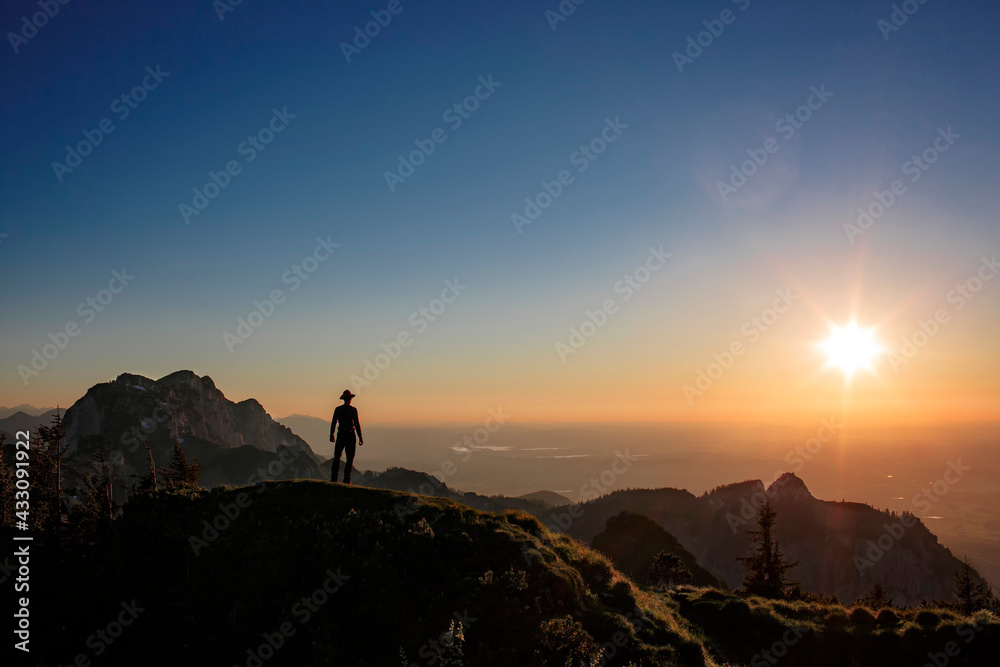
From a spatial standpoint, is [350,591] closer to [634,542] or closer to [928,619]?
[928,619]

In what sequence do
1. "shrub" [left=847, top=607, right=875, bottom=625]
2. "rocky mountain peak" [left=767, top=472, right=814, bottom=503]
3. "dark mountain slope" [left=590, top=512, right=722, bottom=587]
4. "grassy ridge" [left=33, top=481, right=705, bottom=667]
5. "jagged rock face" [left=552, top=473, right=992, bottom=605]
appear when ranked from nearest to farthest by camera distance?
"grassy ridge" [left=33, top=481, right=705, bottom=667]
"shrub" [left=847, top=607, right=875, bottom=625]
"dark mountain slope" [left=590, top=512, right=722, bottom=587]
"jagged rock face" [left=552, top=473, right=992, bottom=605]
"rocky mountain peak" [left=767, top=472, right=814, bottom=503]

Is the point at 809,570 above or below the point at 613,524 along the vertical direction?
above

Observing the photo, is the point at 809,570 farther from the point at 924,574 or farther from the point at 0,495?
the point at 0,495

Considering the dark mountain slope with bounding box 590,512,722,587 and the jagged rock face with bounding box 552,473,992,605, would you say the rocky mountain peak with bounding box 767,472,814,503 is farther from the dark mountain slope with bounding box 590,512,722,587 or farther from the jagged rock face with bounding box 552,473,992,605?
the dark mountain slope with bounding box 590,512,722,587

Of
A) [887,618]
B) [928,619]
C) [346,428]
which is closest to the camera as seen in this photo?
[928,619]

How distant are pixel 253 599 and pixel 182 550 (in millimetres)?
3891

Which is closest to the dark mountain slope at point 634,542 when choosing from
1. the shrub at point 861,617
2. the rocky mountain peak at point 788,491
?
the shrub at point 861,617

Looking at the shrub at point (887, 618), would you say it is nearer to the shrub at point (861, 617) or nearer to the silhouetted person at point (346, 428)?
the shrub at point (861, 617)

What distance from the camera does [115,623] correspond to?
13.0 m

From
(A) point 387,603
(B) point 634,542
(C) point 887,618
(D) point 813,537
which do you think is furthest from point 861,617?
(D) point 813,537

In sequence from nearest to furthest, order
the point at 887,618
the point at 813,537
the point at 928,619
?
the point at 928,619 → the point at 887,618 → the point at 813,537

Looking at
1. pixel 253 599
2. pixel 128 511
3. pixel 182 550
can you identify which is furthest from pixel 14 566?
pixel 253 599

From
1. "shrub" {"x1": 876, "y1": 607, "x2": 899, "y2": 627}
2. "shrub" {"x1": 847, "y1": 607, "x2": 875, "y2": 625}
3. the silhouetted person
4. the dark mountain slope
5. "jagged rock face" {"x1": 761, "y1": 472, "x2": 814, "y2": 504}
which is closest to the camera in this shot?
"shrub" {"x1": 876, "y1": 607, "x2": 899, "y2": 627}

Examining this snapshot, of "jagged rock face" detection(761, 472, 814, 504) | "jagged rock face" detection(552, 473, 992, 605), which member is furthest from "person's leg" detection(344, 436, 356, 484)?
"jagged rock face" detection(761, 472, 814, 504)
